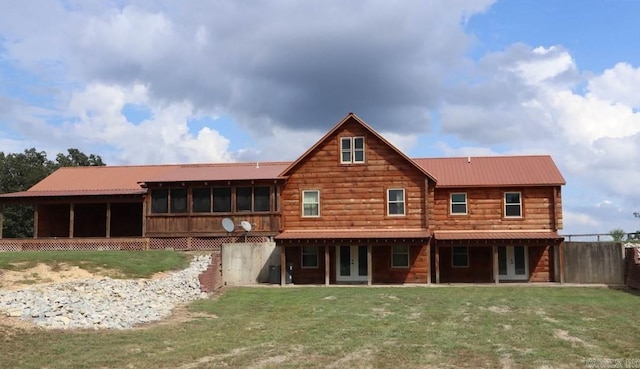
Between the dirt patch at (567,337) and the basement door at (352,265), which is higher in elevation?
the basement door at (352,265)

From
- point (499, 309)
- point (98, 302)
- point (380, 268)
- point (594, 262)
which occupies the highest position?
point (594, 262)

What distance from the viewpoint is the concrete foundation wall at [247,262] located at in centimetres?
2995

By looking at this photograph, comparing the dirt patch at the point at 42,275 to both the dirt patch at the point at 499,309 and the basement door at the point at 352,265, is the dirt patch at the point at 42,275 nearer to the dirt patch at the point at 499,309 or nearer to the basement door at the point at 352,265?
the basement door at the point at 352,265

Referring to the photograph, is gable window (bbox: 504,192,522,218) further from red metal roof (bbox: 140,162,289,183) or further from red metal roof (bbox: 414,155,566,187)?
red metal roof (bbox: 140,162,289,183)

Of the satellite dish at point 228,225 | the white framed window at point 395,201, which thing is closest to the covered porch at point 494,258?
the white framed window at point 395,201

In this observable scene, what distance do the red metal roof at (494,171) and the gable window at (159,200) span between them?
46.6ft

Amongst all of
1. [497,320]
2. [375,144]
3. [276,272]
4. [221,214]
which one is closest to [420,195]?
[375,144]

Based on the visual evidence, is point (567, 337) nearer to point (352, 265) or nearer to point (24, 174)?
point (352, 265)

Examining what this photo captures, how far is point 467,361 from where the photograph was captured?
12219mm

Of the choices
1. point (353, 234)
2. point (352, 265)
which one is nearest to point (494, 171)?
point (353, 234)

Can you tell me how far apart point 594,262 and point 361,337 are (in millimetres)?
19656

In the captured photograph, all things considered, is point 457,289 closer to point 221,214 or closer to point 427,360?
point 221,214

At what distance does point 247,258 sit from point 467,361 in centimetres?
1916

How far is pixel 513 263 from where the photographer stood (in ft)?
102
